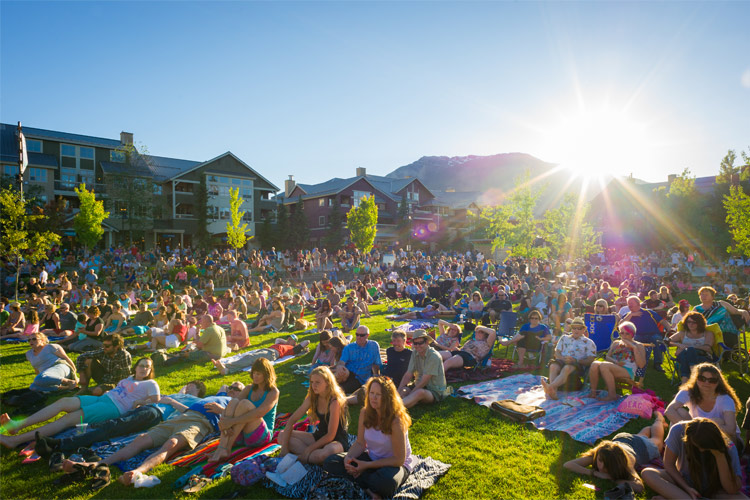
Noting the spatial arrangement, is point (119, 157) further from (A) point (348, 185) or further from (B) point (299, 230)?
(A) point (348, 185)

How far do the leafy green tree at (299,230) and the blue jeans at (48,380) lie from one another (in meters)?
37.2

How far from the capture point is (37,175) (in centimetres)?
3716

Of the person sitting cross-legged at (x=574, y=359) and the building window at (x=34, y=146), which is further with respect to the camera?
the building window at (x=34, y=146)

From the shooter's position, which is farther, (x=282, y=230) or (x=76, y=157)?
(x=282, y=230)

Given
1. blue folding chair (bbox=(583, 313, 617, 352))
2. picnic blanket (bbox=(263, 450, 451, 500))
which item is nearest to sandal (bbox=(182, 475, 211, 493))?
picnic blanket (bbox=(263, 450, 451, 500))

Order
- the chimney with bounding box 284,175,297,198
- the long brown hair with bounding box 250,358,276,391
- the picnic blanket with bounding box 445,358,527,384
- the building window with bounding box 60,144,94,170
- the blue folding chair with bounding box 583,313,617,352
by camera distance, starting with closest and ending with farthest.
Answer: the long brown hair with bounding box 250,358,276,391, the picnic blanket with bounding box 445,358,527,384, the blue folding chair with bounding box 583,313,617,352, the building window with bounding box 60,144,94,170, the chimney with bounding box 284,175,297,198

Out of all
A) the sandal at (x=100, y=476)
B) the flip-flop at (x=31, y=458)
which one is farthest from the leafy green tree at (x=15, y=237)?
the sandal at (x=100, y=476)

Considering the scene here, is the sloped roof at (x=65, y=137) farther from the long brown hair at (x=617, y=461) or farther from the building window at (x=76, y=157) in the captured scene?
the long brown hair at (x=617, y=461)

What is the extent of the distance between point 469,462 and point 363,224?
1340 inches

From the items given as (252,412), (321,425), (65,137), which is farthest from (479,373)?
(65,137)

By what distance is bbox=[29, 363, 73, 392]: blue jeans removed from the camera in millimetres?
7078

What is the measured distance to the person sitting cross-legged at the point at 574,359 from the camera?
279 inches

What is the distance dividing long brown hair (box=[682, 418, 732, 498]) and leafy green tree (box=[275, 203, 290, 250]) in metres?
42.5

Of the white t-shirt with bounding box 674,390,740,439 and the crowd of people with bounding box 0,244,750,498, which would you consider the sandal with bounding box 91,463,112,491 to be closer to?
the crowd of people with bounding box 0,244,750,498
